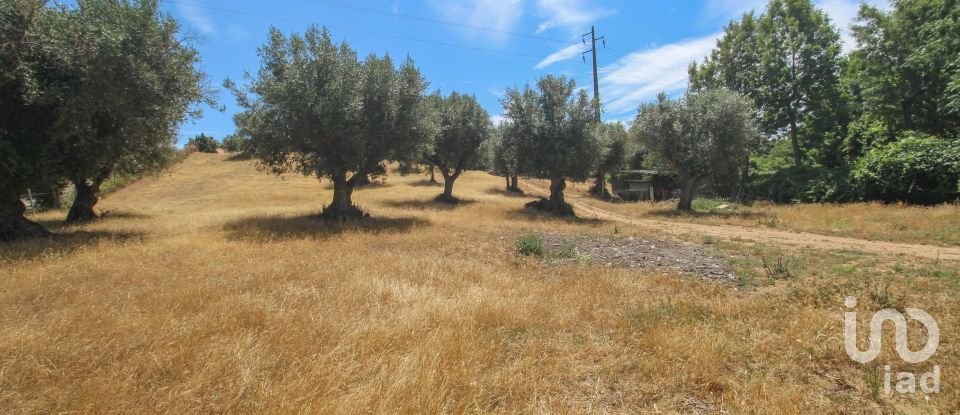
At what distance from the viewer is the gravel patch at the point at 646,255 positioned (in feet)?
32.2

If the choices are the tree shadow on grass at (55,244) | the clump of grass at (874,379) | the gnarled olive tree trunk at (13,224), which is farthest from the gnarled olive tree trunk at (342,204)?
the clump of grass at (874,379)

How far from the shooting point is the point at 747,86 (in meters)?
37.6

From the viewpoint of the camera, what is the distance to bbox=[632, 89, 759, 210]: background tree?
26625mm

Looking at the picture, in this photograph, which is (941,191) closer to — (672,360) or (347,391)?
(672,360)

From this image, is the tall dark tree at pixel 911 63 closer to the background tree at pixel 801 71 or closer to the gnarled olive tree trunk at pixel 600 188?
the background tree at pixel 801 71

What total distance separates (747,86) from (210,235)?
4412 cm

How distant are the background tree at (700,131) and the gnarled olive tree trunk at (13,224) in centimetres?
3229

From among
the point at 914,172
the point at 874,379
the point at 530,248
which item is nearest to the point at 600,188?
the point at 914,172

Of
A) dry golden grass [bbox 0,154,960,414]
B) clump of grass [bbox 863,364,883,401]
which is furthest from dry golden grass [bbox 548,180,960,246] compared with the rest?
clump of grass [bbox 863,364,883,401]

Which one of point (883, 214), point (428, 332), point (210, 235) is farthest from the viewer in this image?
point (883, 214)

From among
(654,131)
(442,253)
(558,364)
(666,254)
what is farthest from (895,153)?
(558,364)

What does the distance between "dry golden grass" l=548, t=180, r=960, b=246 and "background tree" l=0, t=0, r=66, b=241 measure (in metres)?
28.5

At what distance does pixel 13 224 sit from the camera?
1410cm

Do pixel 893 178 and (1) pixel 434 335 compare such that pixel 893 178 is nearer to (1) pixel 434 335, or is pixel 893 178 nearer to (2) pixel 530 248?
(2) pixel 530 248
